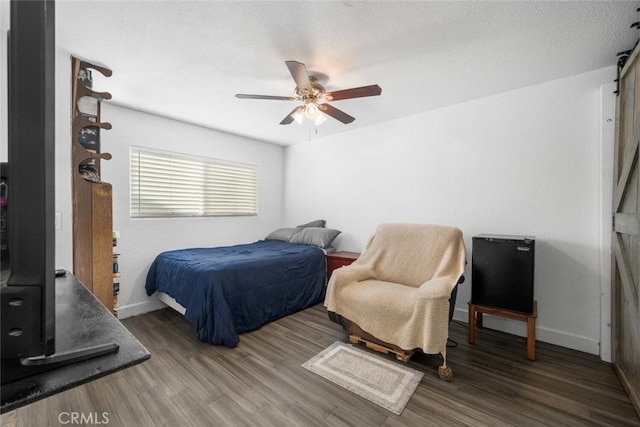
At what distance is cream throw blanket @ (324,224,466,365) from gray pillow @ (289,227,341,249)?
36.1 inches

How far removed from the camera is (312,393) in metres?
1.83

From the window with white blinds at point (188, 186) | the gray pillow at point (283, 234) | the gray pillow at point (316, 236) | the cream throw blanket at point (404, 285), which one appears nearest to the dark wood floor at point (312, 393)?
the cream throw blanket at point (404, 285)

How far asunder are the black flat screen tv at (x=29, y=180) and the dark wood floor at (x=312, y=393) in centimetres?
142

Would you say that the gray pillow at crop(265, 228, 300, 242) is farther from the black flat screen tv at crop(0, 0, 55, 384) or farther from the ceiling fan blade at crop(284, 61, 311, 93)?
the black flat screen tv at crop(0, 0, 55, 384)

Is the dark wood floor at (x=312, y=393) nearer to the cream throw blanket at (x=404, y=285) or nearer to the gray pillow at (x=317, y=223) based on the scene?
the cream throw blanket at (x=404, y=285)

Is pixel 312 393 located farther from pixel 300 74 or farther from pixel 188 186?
pixel 188 186

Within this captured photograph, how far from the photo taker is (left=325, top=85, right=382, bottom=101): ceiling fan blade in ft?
6.78

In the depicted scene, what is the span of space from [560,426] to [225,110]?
3818mm

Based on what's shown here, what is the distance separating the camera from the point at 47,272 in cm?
57

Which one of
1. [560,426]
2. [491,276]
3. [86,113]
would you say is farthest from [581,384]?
[86,113]

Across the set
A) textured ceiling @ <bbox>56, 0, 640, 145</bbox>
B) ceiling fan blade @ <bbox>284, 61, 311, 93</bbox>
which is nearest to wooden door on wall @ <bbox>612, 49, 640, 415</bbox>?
textured ceiling @ <bbox>56, 0, 640, 145</bbox>

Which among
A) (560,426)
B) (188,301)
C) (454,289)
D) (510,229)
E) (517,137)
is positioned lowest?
(560,426)

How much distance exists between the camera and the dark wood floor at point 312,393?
162cm

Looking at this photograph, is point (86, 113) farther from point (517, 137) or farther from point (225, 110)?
point (517, 137)
